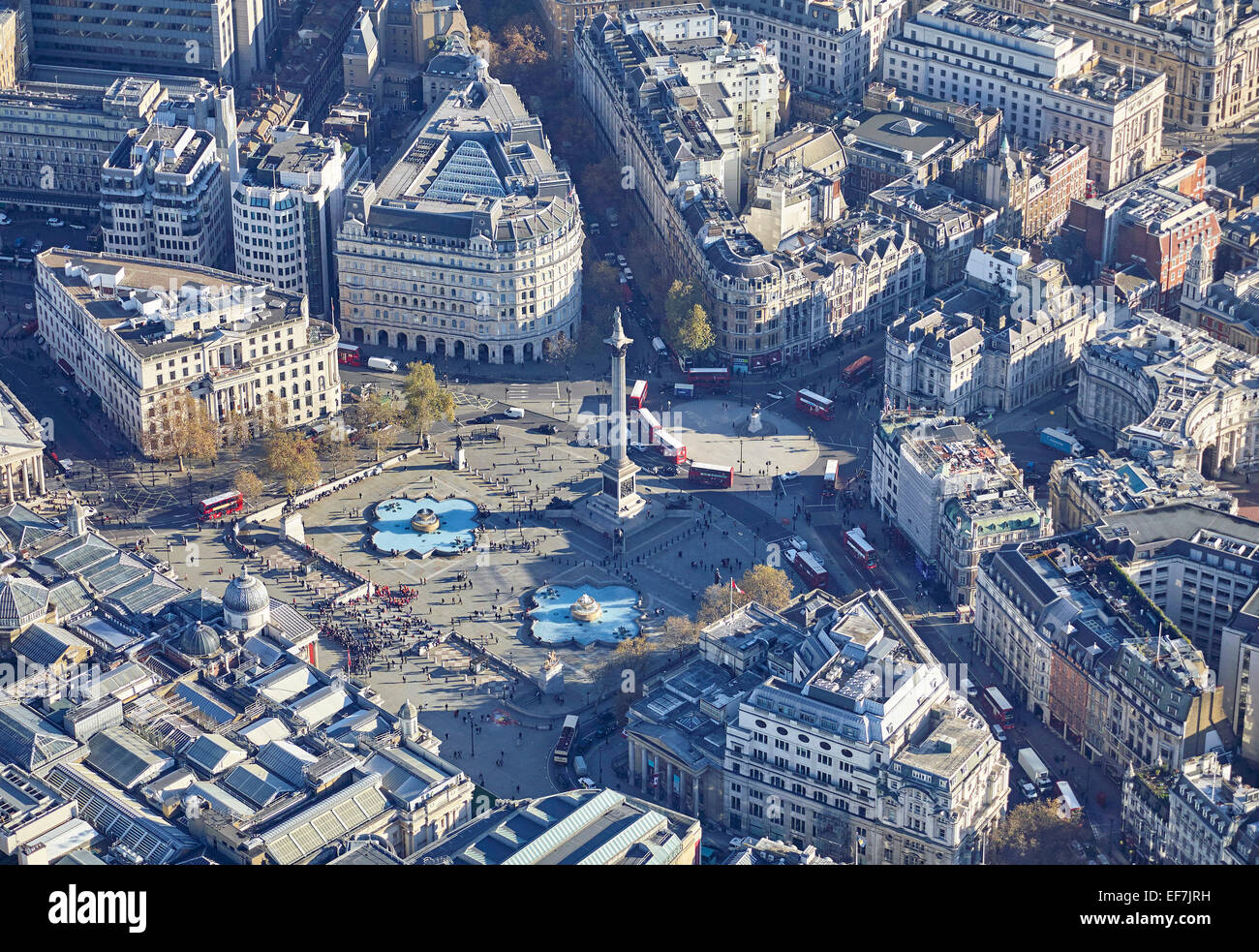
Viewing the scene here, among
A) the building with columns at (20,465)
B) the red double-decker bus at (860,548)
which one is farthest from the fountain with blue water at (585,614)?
the building with columns at (20,465)

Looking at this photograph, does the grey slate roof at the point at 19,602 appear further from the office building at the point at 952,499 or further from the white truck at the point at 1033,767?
the white truck at the point at 1033,767

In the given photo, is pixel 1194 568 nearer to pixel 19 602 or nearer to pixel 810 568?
pixel 810 568

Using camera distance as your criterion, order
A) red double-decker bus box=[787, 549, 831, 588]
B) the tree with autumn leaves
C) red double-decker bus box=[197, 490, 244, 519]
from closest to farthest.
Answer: the tree with autumn leaves → red double-decker bus box=[787, 549, 831, 588] → red double-decker bus box=[197, 490, 244, 519]

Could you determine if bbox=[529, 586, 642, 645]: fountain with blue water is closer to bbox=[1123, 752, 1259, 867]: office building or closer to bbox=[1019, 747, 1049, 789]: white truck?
bbox=[1019, 747, 1049, 789]: white truck

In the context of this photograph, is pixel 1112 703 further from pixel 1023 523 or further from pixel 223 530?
pixel 223 530

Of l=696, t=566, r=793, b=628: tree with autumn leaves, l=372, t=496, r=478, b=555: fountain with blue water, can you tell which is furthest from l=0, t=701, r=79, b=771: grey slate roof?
l=696, t=566, r=793, b=628: tree with autumn leaves
